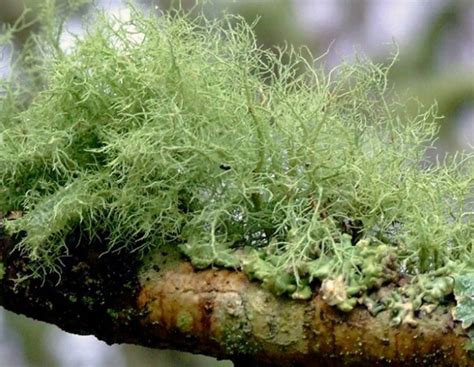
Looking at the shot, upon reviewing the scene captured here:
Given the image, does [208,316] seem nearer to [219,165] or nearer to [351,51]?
[219,165]

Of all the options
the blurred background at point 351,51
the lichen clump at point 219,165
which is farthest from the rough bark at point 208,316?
the blurred background at point 351,51

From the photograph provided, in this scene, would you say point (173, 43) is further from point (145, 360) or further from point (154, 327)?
point (145, 360)

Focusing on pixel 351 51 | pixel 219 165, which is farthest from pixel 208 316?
pixel 351 51

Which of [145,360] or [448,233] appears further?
[145,360]

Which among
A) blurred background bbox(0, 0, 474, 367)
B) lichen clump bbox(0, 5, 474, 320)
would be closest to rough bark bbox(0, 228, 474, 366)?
lichen clump bbox(0, 5, 474, 320)

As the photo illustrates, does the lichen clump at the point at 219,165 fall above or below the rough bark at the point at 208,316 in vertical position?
above

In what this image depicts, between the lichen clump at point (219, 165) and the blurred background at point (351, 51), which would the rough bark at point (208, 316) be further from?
the blurred background at point (351, 51)

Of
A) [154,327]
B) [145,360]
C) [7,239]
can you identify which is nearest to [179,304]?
[154,327]
